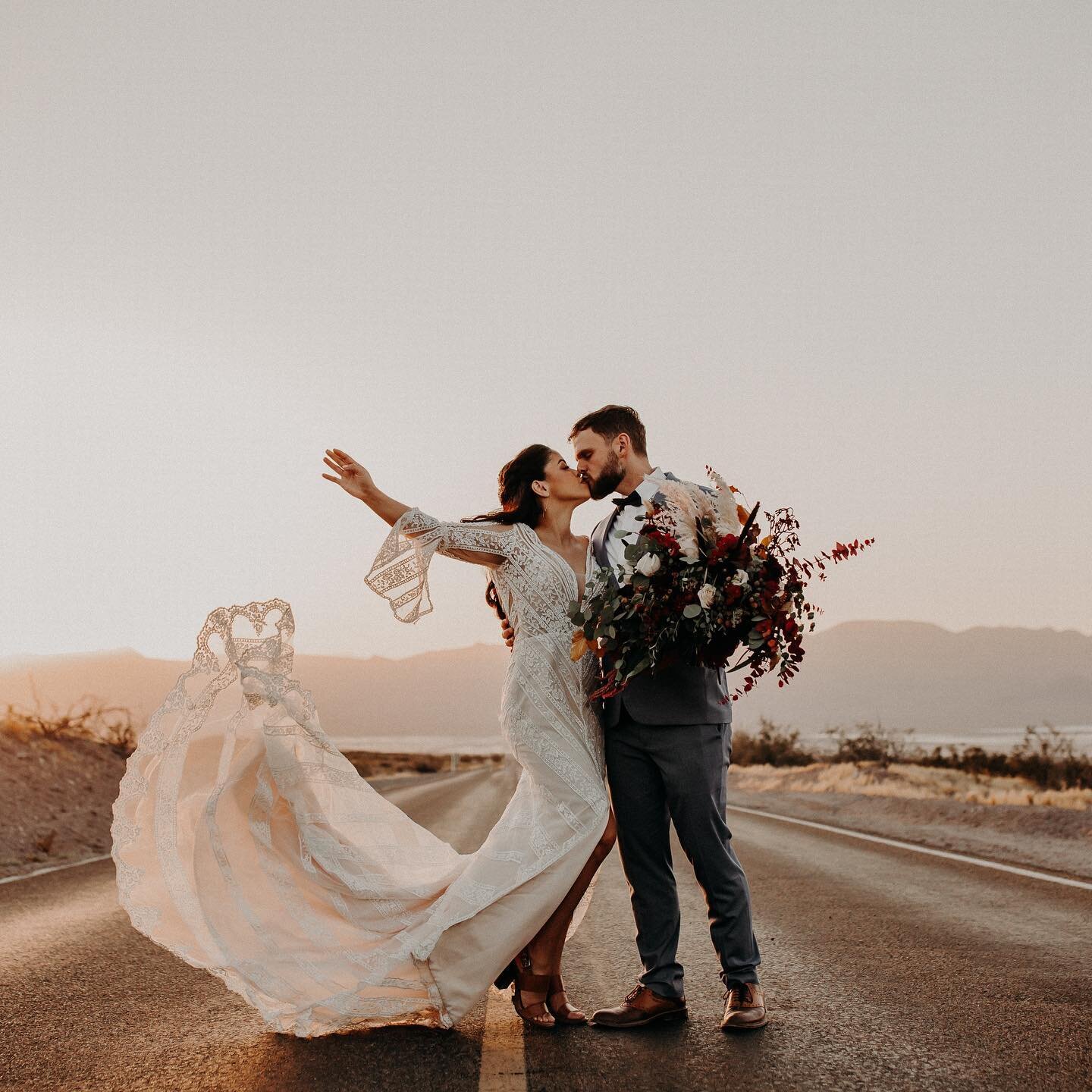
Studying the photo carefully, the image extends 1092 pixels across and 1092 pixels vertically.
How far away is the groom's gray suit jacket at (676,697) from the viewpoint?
4215 millimetres

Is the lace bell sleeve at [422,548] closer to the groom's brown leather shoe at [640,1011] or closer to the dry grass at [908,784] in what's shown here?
the groom's brown leather shoe at [640,1011]

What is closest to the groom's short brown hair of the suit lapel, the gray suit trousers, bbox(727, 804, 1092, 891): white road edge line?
the suit lapel

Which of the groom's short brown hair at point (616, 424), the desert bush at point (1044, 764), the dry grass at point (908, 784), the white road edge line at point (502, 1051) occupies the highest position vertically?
the groom's short brown hair at point (616, 424)

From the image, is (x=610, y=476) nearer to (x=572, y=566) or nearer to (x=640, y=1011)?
(x=572, y=566)

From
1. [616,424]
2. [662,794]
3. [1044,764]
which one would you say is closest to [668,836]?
[662,794]

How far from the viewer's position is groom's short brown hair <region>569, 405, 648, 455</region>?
4.54 metres

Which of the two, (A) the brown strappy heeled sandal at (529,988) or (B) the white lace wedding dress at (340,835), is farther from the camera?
(A) the brown strappy heeled sandal at (529,988)

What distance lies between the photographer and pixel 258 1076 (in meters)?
3.45

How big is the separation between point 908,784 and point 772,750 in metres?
16.9

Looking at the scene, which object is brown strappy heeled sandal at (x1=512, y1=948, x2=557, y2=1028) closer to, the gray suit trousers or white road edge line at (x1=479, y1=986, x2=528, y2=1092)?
white road edge line at (x1=479, y1=986, x2=528, y2=1092)

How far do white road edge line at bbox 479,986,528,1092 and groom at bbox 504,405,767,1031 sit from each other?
1.24 feet

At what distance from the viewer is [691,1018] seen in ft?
13.8

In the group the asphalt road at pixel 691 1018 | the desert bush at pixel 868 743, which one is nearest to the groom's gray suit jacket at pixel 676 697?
the asphalt road at pixel 691 1018

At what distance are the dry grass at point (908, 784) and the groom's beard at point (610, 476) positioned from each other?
11011 mm
